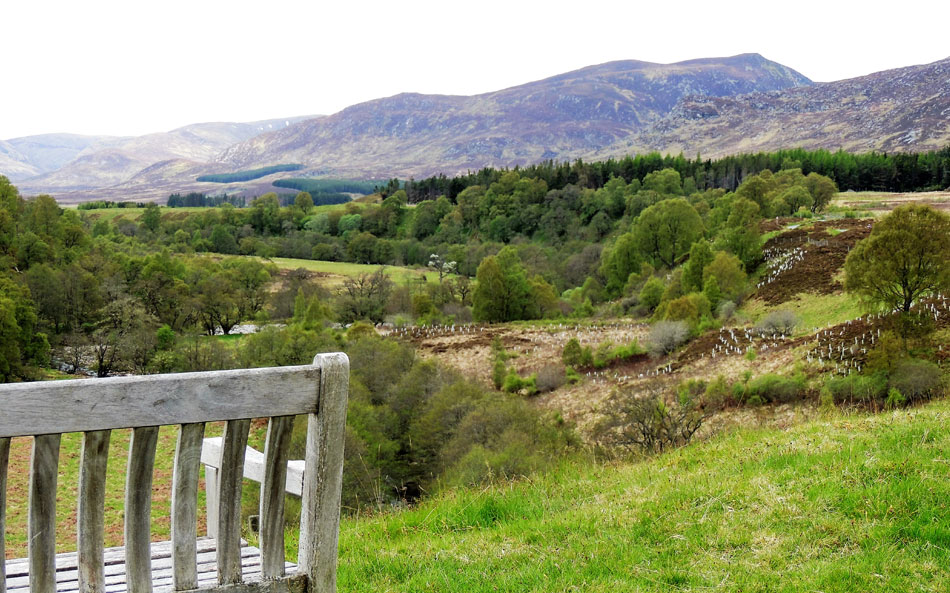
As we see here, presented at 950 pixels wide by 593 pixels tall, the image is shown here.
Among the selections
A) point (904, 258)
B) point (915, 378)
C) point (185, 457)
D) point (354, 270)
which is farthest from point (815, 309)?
point (354, 270)

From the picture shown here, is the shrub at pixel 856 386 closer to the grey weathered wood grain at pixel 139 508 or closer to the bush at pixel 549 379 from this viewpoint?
the bush at pixel 549 379

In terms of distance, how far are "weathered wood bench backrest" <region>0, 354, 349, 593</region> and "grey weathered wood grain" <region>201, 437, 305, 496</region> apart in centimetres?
33

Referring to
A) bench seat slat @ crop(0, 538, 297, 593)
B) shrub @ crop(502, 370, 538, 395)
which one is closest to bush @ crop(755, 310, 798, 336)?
shrub @ crop(502, 370, 538, 395)

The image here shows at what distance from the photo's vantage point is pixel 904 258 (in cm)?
2550

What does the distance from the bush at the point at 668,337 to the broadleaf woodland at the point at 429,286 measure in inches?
4.7

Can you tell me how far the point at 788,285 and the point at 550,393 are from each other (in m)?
19.0

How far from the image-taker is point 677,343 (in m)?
40.1

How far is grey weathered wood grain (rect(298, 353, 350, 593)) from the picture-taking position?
2.47 m

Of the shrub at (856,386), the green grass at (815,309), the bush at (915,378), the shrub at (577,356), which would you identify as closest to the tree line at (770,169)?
the green grass at (815,309)

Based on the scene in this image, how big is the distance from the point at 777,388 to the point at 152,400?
27474 millimetres

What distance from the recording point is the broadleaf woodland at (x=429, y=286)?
96.1ft

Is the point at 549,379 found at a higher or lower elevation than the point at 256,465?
lower

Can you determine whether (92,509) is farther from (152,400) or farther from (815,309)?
(815,309)

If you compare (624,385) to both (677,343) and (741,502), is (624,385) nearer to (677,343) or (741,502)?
(677,343)
